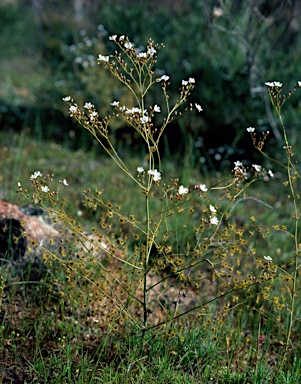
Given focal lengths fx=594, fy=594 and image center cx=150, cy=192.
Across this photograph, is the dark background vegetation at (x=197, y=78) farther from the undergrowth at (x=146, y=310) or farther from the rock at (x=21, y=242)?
the undergrowth at (x=146, y=310)

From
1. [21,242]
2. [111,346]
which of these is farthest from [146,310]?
[21,242]

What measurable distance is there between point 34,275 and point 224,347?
3.47ft

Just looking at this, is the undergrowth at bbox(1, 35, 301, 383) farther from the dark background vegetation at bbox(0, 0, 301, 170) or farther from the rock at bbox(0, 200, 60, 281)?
the dark background vegetation at bbox(0, 0, 301, 170)

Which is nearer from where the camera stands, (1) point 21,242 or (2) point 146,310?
(2) point 146,310

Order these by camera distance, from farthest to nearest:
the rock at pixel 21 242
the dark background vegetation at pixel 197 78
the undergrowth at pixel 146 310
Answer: the dark background vegetation at pixel 197 78 < the rock at pixel 21 242 < the undergrowth at pixel 146 310

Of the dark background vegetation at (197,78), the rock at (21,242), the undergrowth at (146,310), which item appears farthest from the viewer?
the dark background vegetation at (197,78)

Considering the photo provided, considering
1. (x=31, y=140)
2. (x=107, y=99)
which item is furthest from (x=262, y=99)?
(x=31, y=140)

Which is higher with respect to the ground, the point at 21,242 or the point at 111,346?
the point at 21,242

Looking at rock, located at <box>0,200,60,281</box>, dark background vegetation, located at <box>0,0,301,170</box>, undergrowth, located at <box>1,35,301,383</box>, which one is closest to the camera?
undergrowth, located at <box>1,35,301,383</box>

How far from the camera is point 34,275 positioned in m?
3.12

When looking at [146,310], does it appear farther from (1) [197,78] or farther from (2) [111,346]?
Answer: (1) [197,78]

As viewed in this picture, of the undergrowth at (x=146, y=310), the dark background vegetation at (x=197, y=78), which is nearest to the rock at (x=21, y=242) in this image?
the undergrowth at (x=146, y=310)

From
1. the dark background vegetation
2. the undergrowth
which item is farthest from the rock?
the dark background vegetation

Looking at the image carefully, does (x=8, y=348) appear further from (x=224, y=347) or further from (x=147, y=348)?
(x=224, y=347)
